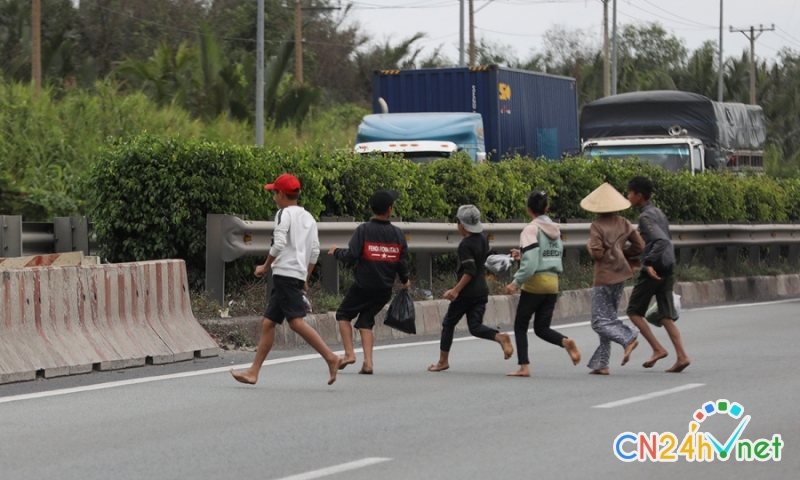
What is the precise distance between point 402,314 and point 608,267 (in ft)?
5.87

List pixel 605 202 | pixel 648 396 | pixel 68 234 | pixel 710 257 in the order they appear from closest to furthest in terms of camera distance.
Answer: pixel 648 396
pixel 605 202
pixel 68 234
pixel 710 257

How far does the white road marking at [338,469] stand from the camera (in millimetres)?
6551

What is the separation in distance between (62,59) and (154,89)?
6381 millimetres

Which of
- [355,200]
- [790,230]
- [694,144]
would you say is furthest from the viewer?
[694,144]

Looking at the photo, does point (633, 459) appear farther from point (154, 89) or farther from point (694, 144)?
point (154, 89)

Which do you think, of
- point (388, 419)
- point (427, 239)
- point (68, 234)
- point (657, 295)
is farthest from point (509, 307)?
point (388, 419)

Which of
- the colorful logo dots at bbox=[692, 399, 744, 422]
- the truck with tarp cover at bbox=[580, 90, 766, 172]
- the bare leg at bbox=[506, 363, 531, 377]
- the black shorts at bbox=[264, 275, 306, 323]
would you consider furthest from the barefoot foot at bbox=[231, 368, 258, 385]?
the truck with tarp cover at bbox=[580, 90, 766, 172]

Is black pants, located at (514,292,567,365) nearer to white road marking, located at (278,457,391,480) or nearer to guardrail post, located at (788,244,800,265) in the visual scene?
white road marking, located at (278,457,391,480)

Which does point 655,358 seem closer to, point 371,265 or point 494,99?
point 371,265

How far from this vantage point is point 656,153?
2523 cm

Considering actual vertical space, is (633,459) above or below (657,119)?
below

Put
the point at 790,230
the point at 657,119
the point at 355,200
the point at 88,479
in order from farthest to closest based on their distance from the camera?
the point at 657,119 < the point at 790,230 < the point at 355,200 < the point at 88,479

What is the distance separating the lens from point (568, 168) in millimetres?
19141

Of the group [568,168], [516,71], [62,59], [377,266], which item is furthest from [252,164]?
[62,59]
